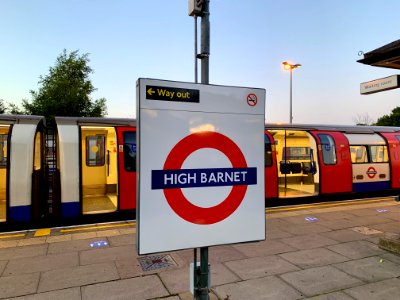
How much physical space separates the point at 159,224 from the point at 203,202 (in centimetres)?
36

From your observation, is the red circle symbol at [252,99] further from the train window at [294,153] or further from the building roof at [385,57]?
the train window at [294,153]

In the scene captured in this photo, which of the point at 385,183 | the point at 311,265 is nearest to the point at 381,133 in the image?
the point at 385,183

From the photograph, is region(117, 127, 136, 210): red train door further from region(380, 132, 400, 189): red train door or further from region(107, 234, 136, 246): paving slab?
region(380, 132, 400, 189): red train door

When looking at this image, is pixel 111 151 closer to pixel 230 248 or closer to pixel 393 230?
pixel 230 248

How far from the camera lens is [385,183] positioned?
467 inches

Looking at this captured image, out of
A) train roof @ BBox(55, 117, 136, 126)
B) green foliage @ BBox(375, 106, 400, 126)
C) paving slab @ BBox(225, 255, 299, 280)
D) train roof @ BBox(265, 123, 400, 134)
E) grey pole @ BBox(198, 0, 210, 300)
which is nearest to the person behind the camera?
grey pole @ BBox(198, 0, 210, 300)

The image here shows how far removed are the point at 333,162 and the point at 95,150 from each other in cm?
835

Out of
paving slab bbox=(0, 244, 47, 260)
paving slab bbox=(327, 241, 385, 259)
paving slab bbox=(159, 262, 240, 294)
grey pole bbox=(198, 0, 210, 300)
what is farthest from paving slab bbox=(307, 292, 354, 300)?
paving slab bbox=(0, 244, 47, 260)

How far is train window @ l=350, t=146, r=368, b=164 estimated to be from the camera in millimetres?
11578

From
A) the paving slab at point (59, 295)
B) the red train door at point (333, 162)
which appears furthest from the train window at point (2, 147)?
the red train door at point (333, 162)

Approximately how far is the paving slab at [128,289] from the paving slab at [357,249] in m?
3.26

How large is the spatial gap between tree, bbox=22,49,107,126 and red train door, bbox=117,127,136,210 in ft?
69.8

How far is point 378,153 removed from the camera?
11766mm

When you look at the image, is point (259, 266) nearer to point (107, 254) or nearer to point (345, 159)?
point (107, 254)
